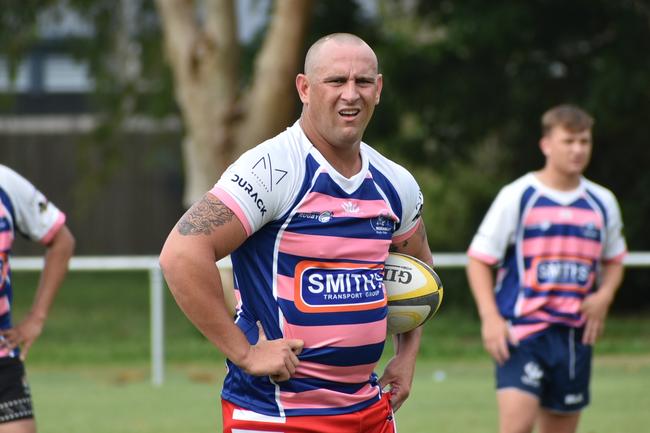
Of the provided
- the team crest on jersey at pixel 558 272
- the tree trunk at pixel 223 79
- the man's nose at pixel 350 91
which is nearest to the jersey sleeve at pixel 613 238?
the team crest on jersey at pixel 558 272

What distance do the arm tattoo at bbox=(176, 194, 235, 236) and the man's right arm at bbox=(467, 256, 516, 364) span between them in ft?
10.2

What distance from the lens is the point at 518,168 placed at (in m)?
18.1

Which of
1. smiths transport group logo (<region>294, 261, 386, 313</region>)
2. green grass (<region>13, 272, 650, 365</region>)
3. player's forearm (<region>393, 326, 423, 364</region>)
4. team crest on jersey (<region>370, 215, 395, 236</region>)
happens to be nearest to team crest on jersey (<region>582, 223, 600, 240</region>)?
player's forearm (<region>393, 326, 423, 364</region>)

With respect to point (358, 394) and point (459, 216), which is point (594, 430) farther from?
point (459, 216)

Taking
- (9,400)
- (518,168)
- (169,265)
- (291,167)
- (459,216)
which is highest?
(291,167)

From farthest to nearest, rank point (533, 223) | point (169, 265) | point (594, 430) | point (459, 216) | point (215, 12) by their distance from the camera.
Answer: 1. point (459, 216)
2. point (215, 12)
3. point (594, 430)
4. point (533, 223)
5. point (169, 265)

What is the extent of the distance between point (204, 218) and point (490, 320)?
3.16 meters

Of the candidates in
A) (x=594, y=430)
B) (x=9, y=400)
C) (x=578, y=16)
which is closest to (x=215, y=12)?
(x=578, y=16)

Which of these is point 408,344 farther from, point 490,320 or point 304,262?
point 490,320

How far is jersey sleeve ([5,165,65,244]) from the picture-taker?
19.0 ft

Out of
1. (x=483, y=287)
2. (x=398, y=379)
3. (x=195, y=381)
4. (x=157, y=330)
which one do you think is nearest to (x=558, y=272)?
(x=483, y=287)

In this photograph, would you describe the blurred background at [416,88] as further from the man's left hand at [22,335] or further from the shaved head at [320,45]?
the shaved head at [320,45]

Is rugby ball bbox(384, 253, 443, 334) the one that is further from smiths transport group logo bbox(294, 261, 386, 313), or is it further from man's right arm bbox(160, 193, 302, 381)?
man's right arm bbox(160, 193, 302, 381)

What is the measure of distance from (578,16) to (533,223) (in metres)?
10.0
